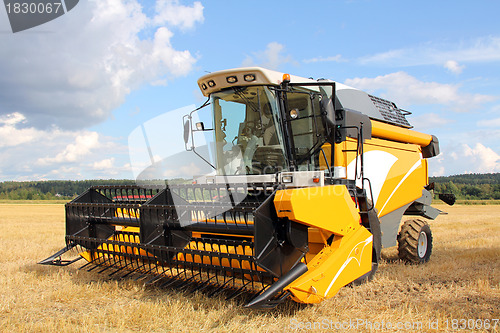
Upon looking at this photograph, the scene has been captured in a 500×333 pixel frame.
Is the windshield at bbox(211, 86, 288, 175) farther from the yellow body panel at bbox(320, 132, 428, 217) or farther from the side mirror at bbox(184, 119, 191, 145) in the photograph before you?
the yellow body panel at bbox(320, 132, 428, 217)

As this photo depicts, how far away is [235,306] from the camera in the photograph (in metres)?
3.65

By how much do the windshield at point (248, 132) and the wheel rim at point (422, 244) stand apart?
2754 millimetres

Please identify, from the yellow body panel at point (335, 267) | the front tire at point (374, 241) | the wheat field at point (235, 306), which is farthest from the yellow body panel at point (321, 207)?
the wheat field at point (235, 306)

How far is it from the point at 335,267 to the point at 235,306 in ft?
3.19

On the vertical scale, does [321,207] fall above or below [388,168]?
below

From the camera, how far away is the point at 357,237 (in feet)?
12.9

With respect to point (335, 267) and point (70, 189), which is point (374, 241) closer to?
point (335, 267)

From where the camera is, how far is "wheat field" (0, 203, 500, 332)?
322 cm

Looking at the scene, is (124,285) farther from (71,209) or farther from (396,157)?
(396,157)

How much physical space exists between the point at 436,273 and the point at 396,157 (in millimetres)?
1814

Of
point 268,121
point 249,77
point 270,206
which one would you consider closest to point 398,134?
point 268,121

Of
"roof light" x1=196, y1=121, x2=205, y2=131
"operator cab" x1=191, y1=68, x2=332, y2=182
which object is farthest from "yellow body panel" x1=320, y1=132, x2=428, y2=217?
"roof light" x1=196, y1=121, x2=205, y2=131

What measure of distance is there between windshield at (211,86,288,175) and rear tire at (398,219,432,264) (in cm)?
256

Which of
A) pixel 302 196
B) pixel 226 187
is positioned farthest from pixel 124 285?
pixel 302 196
